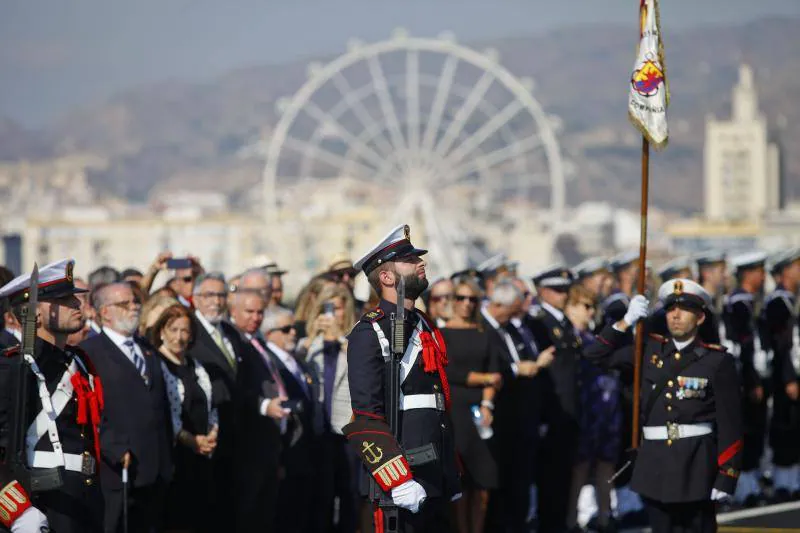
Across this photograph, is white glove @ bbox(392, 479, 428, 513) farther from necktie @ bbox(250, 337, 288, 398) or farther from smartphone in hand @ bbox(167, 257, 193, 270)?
smartphone in hand @ bbox(167, 257, 193, 270)

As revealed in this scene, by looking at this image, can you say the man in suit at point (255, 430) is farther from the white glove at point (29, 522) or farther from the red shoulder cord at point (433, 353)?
the white glove at point (29, 522)

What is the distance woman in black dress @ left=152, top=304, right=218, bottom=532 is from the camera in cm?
895

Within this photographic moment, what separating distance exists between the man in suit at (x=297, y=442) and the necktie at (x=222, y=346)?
36 cm

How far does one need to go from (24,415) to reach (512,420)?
4965 mm

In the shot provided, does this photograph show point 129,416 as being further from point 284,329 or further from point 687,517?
point 687,517

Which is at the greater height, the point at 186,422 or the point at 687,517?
the point at 186,422

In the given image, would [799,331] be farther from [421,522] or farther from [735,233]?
[735,233]

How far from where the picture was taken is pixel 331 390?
1002 cm

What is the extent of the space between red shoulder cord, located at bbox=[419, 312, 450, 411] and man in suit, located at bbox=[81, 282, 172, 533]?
196cm

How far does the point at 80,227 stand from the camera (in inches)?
4788

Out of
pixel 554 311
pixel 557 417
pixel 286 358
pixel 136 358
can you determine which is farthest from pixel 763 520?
pixel 136 358

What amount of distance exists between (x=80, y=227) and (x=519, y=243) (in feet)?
109

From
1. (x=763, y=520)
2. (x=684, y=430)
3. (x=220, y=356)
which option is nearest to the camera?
(x=684, y=430)

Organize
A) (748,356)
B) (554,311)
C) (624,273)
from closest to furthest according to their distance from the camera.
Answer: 1. (554,311)
2. (748,356)
3. (624,273)
